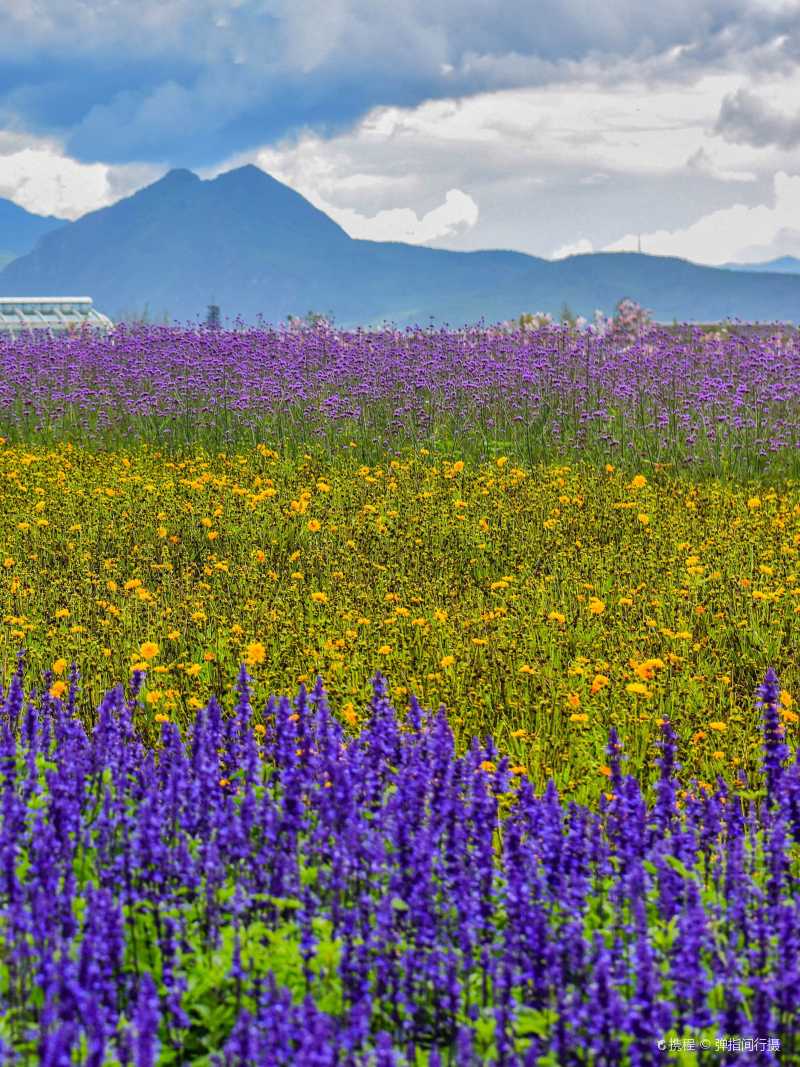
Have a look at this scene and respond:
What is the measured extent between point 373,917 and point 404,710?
2.53 meters

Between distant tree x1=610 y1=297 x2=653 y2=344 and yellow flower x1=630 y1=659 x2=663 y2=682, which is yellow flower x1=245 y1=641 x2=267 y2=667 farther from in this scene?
distant tree x1=610 y1=297 x2=653 y2=344

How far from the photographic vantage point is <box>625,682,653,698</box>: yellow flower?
196 inches

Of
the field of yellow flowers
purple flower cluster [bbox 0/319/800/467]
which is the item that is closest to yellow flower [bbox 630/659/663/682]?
the field of yellow flowers

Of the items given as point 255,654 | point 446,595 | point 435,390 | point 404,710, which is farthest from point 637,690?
point 435,390

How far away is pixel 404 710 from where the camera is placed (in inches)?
209

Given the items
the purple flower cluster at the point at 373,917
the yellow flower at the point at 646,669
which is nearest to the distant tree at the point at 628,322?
the yellow flower at the point at 646,669

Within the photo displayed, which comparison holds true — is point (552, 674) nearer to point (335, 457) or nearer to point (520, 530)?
point (520, 530)

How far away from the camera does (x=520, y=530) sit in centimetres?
791

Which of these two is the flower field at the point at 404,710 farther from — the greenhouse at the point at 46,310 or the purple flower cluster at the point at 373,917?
the greenhouse at the point at 46,310

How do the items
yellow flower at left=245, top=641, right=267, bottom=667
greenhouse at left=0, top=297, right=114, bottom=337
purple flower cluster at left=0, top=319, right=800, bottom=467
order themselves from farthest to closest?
greenhouse at left=0, top=297, right=114, bottom=337 → purple flower cluster at left=0, top=319, right=800, bottom=467 → yellow flower at left=245, top=641, right=267, bottom=667

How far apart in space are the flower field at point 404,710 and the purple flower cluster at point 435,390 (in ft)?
0.21

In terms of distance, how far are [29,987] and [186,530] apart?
5.88 meters

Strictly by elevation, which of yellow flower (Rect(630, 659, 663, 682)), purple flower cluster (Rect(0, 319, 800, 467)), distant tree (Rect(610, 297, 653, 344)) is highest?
distant tree (Rect(610, 297, 653, 344))

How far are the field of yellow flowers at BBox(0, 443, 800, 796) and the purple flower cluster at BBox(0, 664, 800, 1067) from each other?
4.74 feet
